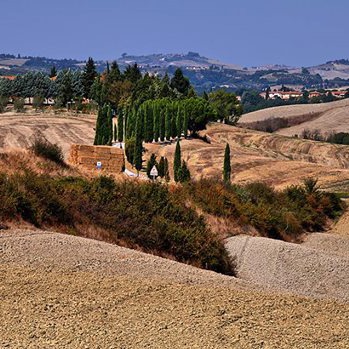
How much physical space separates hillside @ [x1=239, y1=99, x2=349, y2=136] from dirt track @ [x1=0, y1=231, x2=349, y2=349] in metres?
131

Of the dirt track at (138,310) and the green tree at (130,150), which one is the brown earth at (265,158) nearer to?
the green tree at (130,150)

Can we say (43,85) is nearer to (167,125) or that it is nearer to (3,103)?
(3,103)

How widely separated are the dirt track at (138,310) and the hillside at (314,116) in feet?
429

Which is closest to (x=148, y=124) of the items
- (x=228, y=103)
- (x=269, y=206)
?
(x=269, y=206)

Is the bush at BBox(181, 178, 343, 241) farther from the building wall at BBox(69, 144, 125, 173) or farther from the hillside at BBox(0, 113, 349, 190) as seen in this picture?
the hillside at BBox(0, 113, 349, 190)

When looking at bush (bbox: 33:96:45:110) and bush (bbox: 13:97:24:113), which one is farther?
bush (bbox: 33:96:45:110)

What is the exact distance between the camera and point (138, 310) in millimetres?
10805

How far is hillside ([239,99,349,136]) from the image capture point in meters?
148

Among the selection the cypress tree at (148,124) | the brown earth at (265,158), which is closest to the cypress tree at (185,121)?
the brown earth at (265,158)

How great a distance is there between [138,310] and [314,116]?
16811 cm

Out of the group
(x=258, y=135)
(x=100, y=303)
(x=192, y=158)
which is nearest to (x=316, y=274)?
(x=100, y=303)

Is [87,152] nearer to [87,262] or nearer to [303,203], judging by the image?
[303,203]

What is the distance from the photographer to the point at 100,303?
11.1 meters

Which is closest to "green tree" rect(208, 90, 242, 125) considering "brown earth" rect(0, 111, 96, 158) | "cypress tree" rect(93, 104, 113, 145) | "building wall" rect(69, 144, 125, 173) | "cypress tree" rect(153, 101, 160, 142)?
"brown earth" rect(0, 111, 96, 158)
